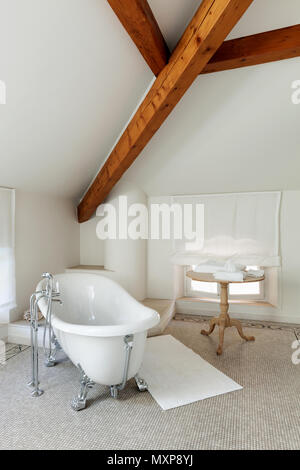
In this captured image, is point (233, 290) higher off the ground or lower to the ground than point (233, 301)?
higher

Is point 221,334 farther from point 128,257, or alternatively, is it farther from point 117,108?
point 117,108

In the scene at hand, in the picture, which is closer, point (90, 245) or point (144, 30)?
point (144, 30)

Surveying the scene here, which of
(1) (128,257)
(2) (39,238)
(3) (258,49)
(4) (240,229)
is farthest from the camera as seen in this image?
(1) (128,257)

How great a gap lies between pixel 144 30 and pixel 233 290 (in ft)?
10.5

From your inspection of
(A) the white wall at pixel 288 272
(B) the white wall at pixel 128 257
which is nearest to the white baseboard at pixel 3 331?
(B) the white wall at pixel 128 257

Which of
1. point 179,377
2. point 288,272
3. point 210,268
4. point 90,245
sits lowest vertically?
point 179,377

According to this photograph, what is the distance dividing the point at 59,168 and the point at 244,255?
251cm

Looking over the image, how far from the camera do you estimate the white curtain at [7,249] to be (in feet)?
9.80

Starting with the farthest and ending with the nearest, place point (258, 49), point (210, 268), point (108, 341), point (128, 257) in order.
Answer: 1. point (128, 257)
2. point (210, 268)
3. point (258, 49)
4. point (108, 341)

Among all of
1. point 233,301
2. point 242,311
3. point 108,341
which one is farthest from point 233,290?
point 108,341

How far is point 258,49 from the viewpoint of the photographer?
2260mm

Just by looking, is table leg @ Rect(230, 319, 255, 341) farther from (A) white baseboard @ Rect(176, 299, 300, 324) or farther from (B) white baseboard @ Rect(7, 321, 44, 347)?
(B) white baseboard @ Rect(7, 321, 44, 347)

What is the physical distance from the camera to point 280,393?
211 centimetres

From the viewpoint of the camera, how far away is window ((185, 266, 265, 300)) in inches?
155
